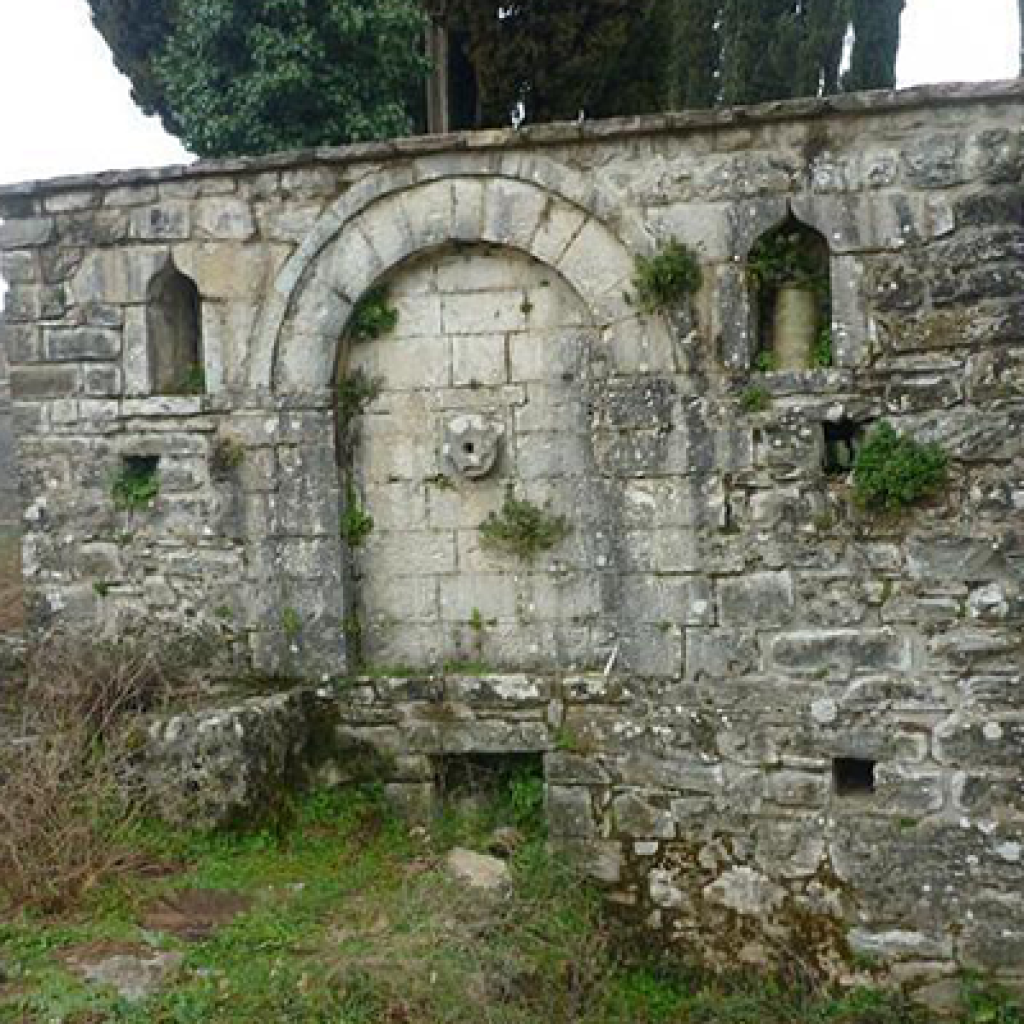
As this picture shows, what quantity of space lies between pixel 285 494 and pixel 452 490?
0.91 m

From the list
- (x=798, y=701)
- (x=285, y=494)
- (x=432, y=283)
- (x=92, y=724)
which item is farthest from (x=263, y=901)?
(x=432, y=283)

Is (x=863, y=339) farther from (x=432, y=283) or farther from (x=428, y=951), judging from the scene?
(x=428, y=951)

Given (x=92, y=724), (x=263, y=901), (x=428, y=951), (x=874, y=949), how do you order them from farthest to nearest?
(x=92, y=724) → (x=874, y=949) → (x=263, y=901) → (x=428, y=951)

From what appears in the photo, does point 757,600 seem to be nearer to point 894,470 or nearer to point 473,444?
point 894,470

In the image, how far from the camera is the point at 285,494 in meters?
6.16

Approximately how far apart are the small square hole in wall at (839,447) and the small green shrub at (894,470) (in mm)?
110

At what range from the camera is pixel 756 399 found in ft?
17.9

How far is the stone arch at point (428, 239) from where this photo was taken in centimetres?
570

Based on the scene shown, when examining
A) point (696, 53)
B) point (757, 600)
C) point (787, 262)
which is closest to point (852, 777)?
point (757, 600)

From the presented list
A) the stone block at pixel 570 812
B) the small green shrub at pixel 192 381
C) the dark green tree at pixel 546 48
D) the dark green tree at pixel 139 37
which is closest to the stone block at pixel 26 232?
the small green shrub at pixel 192 381

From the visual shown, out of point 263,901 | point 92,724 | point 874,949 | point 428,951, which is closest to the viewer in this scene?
point 428,951

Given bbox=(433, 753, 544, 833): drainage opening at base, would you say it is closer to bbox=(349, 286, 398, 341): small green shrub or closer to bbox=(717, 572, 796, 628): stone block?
bbox=(717, 572, 796, 628): stone block

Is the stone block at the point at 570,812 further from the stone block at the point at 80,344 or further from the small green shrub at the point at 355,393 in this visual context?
the stone block at the point at 80,344

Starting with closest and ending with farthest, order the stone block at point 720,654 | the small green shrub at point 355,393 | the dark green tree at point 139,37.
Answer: the stone block at point 720,654, the small green shrub at point 355,393, the dark green tree at point 139,37
